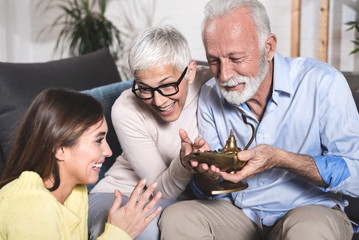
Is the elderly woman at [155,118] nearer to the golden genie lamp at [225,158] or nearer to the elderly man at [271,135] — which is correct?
the elderly man at [271,135]

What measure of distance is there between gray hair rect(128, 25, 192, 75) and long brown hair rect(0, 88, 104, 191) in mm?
289

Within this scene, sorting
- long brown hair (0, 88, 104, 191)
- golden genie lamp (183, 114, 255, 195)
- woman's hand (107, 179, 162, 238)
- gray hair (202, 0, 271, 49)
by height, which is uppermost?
gray hair (202, 0, 271, 49)

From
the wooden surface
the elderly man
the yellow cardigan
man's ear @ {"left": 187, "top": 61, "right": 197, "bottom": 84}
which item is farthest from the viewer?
the wooden surface

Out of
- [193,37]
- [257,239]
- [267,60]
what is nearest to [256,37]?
[267,60]

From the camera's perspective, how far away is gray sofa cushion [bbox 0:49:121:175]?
223 centimetres

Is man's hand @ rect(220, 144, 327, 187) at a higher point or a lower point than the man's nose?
lower

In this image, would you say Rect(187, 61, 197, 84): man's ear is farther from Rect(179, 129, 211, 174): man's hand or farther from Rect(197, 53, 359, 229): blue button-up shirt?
Rect(179, 129, 211, 174): man's hand

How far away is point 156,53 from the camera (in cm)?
173

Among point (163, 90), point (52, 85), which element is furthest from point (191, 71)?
point (52, 85)

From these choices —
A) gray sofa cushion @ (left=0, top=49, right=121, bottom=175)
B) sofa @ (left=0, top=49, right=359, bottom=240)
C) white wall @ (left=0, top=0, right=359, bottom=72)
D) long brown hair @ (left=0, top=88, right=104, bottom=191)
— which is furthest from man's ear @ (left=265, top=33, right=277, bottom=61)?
white wall @ (left=0, top=0, right=359, bottom=72)

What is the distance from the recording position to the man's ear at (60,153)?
1.56 metres

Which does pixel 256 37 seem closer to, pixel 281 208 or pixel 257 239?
pixel 281 208

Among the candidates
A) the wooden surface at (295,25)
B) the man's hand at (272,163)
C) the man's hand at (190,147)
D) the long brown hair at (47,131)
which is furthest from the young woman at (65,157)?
the wooden surface at (295,25)

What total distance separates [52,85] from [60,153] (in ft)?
3.02
